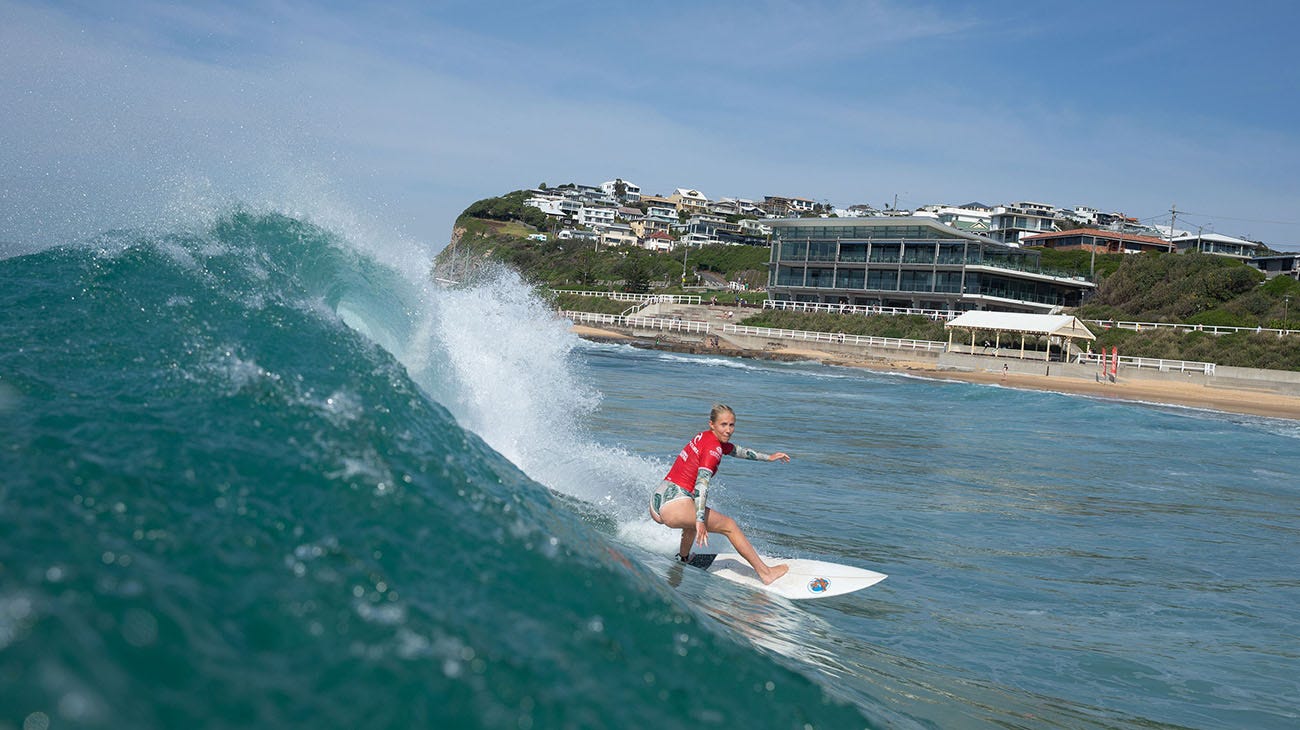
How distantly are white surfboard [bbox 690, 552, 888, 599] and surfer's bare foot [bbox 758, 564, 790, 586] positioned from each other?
0.03 meters

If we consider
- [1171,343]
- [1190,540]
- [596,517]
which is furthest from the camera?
[1171,343]

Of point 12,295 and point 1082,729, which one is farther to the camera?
point 12,295

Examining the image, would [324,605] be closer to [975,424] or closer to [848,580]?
[848,580]

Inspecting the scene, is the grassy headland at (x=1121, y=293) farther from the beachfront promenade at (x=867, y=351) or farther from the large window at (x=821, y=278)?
the large window at (x=821, y=278)

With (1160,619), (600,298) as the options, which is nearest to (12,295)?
(1160,619)

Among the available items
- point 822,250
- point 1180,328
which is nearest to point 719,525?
point 1180,328

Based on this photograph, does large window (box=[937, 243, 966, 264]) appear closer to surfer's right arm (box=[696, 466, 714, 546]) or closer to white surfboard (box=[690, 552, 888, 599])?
white surfboard (box=[690, 552, 888, 599])

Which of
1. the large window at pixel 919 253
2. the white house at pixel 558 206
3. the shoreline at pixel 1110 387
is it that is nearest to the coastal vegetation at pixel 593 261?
the white house at pixel 558 206

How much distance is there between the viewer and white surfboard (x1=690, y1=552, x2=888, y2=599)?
300 inches

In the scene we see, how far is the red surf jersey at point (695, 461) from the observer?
7.41 metres

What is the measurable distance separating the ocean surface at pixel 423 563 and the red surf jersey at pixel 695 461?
699mm

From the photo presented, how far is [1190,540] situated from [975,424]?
1452cm

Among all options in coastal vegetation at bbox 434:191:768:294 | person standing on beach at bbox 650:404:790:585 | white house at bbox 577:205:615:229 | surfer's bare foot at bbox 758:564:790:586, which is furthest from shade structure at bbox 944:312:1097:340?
white house at bbox 577:205:615:229

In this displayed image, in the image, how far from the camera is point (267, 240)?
27.3 ft
